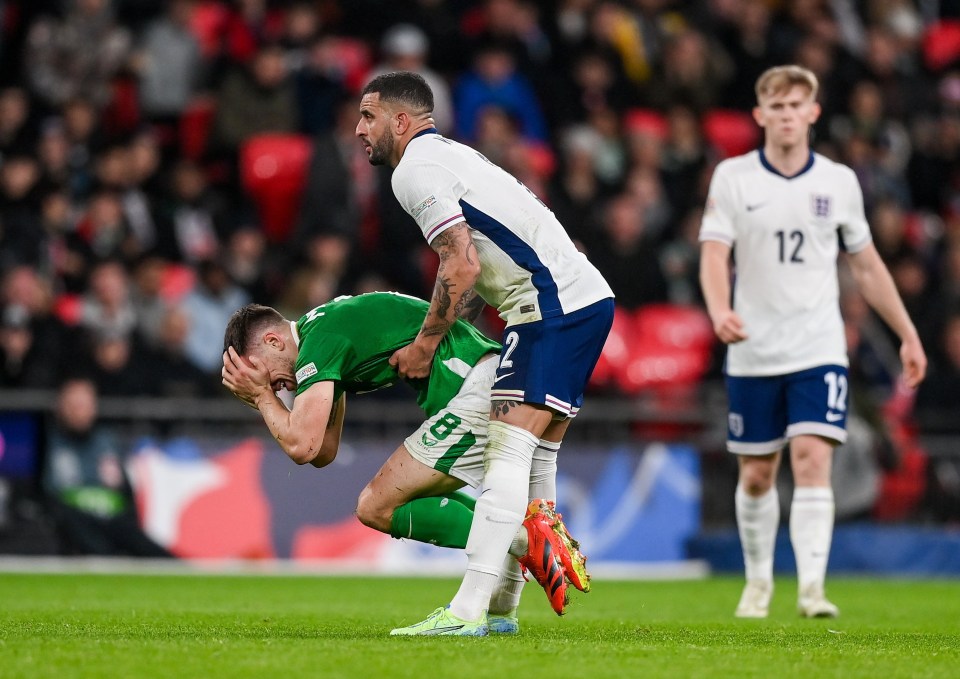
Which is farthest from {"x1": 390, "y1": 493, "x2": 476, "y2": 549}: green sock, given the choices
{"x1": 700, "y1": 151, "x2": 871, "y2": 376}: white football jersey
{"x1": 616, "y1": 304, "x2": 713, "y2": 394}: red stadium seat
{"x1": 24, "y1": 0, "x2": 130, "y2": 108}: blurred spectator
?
{"x1": 24, "y1": 0, "x2": 130, "y2": 108}: blurred spectator

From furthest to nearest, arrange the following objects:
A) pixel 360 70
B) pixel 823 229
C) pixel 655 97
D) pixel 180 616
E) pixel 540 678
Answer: pixel 655 97 → pixel 360 70 → pixel 823 229 → pixel 180 616 → pixel 540 678

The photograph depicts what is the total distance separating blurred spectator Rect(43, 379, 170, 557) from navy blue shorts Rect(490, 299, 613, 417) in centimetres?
729

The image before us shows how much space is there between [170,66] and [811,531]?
10.3m

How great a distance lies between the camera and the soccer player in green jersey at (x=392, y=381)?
6.76m

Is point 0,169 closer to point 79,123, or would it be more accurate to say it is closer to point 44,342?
point 79,123

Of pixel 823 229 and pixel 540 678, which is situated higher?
pixel 823 229

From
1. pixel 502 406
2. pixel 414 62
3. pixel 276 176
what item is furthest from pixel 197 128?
pixel 502 406

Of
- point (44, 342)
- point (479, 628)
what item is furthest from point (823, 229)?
point (44, 342)

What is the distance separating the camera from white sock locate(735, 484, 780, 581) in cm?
892

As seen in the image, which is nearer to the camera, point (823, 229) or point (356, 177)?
point (823, 229)

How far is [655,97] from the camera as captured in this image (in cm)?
1838

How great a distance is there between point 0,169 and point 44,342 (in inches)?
86.3

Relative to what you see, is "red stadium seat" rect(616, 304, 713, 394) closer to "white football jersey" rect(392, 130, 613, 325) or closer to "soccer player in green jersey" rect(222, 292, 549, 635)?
"soccer player in green jersey" rect(222, 292, 549, 635)

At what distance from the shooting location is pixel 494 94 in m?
16.9
